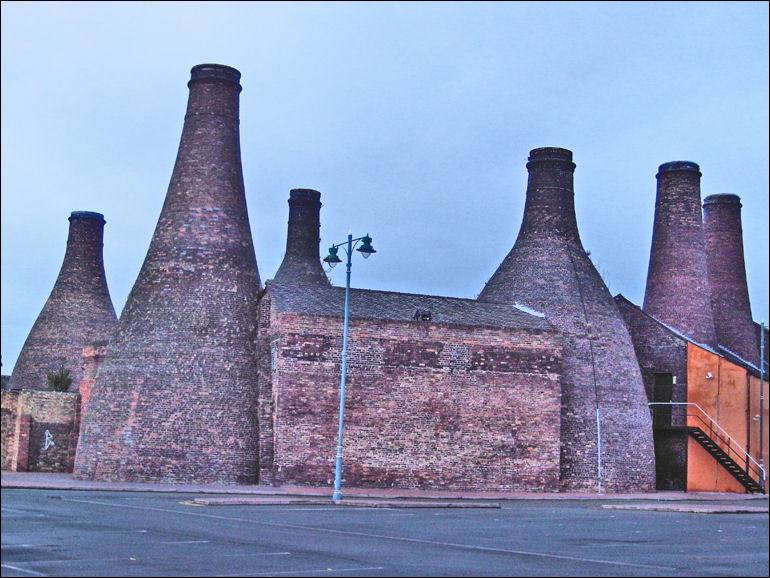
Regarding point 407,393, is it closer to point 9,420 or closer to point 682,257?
point 9,420

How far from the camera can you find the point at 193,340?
105 feet

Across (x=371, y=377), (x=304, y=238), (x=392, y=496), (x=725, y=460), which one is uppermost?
(x=304, y=238)

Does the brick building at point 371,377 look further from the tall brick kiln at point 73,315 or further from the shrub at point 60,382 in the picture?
the tall brick kiln at point 73,315

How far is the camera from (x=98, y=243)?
4812cm

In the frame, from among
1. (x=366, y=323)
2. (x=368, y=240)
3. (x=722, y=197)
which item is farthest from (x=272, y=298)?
(x=722, y=197)

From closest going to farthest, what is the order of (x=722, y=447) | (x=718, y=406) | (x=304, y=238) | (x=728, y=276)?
(x=722, y=447)
(x=718, y=406)
(x=304, y=238)
(x=728, y=276)

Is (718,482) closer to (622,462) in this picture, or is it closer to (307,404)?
(622,462)

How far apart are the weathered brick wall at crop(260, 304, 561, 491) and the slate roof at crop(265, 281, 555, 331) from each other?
18.7 inches

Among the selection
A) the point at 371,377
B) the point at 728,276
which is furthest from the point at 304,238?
the point at 728,276

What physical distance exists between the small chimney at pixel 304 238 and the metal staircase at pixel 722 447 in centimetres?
1655

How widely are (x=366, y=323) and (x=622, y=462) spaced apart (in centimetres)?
1066

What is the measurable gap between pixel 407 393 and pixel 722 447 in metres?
12.9

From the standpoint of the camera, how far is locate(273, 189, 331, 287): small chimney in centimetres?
4619

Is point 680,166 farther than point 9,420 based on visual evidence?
Yes
